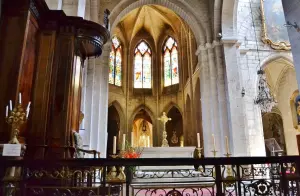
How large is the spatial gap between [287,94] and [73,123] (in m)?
15.4

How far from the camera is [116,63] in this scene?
20656mm

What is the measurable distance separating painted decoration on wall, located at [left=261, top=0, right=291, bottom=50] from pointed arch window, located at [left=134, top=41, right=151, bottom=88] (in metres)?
10.0

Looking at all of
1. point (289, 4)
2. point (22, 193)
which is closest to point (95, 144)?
point (22, 193)

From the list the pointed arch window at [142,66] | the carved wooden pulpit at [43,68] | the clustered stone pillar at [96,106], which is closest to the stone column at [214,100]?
the clustered stone pillar at [96,106]

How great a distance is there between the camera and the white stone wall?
12062 mm

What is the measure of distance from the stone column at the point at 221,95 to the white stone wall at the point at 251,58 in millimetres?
1558

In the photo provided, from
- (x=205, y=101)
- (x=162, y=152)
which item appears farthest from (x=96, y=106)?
(x=205, y=101)

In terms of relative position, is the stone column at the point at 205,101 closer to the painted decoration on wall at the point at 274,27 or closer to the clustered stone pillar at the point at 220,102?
the clustered stone pillar at the point at 220,102

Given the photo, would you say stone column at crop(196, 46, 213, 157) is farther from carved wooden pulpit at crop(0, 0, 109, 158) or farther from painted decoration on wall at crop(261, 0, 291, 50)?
carved wooden pulpit at crop(0, 0, 109, 158)

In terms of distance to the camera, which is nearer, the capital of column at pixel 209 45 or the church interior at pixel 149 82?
the church interior at pixel 149 82

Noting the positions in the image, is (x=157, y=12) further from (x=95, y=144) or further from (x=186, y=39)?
(x=95, y=144)

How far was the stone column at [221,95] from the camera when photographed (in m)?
10.4

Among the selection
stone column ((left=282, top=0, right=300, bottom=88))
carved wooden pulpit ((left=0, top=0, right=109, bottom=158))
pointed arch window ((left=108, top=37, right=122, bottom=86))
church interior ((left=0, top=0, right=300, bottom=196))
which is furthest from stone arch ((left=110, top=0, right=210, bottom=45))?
pointed arch window ((left=108, top=37, right=122, bottom=86))

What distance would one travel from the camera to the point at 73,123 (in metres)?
5.43
